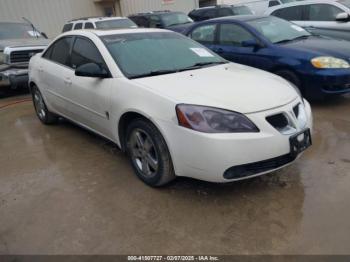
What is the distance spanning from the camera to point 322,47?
544 cm

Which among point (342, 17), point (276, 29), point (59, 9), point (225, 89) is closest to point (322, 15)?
point (342, 17)

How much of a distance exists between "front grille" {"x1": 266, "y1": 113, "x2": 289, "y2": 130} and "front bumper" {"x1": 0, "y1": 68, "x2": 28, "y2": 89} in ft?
19.8

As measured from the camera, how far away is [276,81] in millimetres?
3471

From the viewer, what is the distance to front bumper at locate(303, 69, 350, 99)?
503cm

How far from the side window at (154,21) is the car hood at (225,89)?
31.6 ft

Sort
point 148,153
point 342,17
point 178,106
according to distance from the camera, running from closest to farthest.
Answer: point 178,106 < point 148,153 < point 342,17

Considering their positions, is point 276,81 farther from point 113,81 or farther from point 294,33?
point 294,33

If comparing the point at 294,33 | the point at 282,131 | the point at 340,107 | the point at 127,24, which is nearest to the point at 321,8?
the point at 294,33

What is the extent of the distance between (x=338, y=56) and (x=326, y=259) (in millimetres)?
3779

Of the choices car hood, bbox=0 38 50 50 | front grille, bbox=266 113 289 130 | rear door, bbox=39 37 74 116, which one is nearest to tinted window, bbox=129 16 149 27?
car hood, bbox=0 38 50 50

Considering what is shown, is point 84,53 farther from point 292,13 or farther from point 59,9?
point 59,9

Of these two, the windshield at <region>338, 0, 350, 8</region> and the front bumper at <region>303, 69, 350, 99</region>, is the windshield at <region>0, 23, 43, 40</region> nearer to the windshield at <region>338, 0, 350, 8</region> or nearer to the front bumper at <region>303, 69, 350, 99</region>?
the front bumper at <region>303, 69, 350, 99</region>

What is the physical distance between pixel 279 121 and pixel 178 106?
0.89 m

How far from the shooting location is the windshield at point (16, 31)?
875 centimetres
